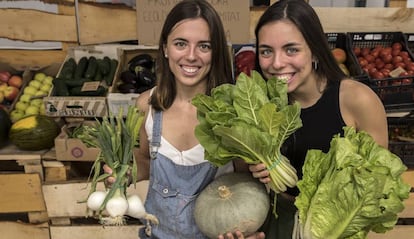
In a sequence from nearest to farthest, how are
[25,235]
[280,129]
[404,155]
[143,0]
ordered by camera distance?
[280,129] < [404,155] < [25,235] < [143,0]

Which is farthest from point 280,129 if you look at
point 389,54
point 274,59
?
point 389,54

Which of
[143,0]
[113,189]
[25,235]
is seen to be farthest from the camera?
[143,0]

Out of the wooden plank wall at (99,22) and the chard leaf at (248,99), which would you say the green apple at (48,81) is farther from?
the chard leaf at (248,99)

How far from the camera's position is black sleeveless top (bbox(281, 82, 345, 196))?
1.62 metres

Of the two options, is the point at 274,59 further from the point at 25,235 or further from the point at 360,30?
the point at 25,235

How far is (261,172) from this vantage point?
136 cm

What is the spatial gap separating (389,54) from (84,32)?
225cm

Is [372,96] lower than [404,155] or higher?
higher

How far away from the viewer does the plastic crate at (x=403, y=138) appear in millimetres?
2555

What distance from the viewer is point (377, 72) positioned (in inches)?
108

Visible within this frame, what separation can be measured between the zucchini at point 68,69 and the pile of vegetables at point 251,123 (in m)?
1.78

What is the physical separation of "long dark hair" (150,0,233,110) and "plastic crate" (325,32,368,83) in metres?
1.22

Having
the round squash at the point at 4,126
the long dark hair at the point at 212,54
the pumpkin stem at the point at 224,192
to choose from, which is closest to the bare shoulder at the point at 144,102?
the long dark hair at the point at 212,54

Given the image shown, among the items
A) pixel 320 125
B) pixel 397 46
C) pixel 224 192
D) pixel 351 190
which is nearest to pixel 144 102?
pixel 224 192
